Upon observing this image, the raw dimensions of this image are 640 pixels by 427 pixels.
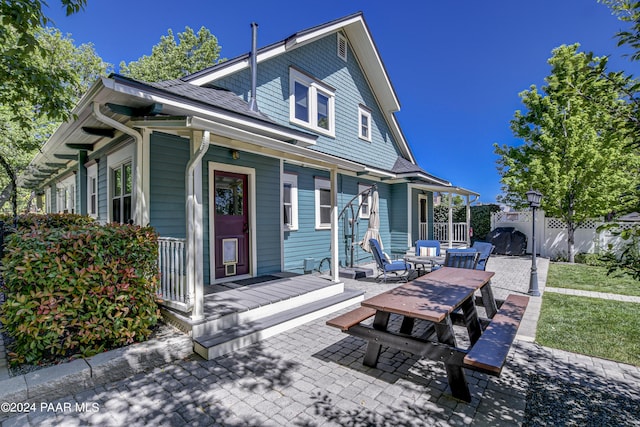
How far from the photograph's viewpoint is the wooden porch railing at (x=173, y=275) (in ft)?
13.7

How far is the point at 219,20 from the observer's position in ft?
54.7

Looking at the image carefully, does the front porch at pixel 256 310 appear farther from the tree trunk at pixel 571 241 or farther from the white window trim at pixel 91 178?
Result: the tree trunk at pixel 571 241

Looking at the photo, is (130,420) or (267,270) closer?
(130,420)

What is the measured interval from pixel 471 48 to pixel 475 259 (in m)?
11.7

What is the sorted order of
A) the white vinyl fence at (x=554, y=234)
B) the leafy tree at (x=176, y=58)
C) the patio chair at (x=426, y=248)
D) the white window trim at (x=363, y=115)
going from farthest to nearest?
1. the leafy tree at (x=176, y=58)
2. the white vinyl fence at (x=554, y=234)
3. the white window trim at (x=363, y=115)
4. the patio chair at (x=426, y=248)

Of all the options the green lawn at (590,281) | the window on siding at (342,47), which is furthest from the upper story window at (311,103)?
the green lawn at (590,281)

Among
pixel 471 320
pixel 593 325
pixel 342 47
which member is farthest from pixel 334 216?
pixel 342 47

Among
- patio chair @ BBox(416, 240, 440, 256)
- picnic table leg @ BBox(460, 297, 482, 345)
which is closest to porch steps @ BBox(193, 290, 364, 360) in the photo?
picnic table leg @ BBox(460, 297, 482, 345)

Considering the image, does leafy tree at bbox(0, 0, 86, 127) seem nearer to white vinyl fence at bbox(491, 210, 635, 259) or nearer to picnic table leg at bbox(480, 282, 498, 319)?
picnic table leg at bbox(480, 282, 498, 319)

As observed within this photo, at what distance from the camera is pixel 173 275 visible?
4.34 m

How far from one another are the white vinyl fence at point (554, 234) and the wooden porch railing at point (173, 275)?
14617 mm

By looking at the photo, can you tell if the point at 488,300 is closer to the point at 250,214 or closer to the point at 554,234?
the point at 250,214

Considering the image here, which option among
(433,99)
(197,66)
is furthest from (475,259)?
(197,66)

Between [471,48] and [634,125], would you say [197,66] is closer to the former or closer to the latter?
[471,48]
